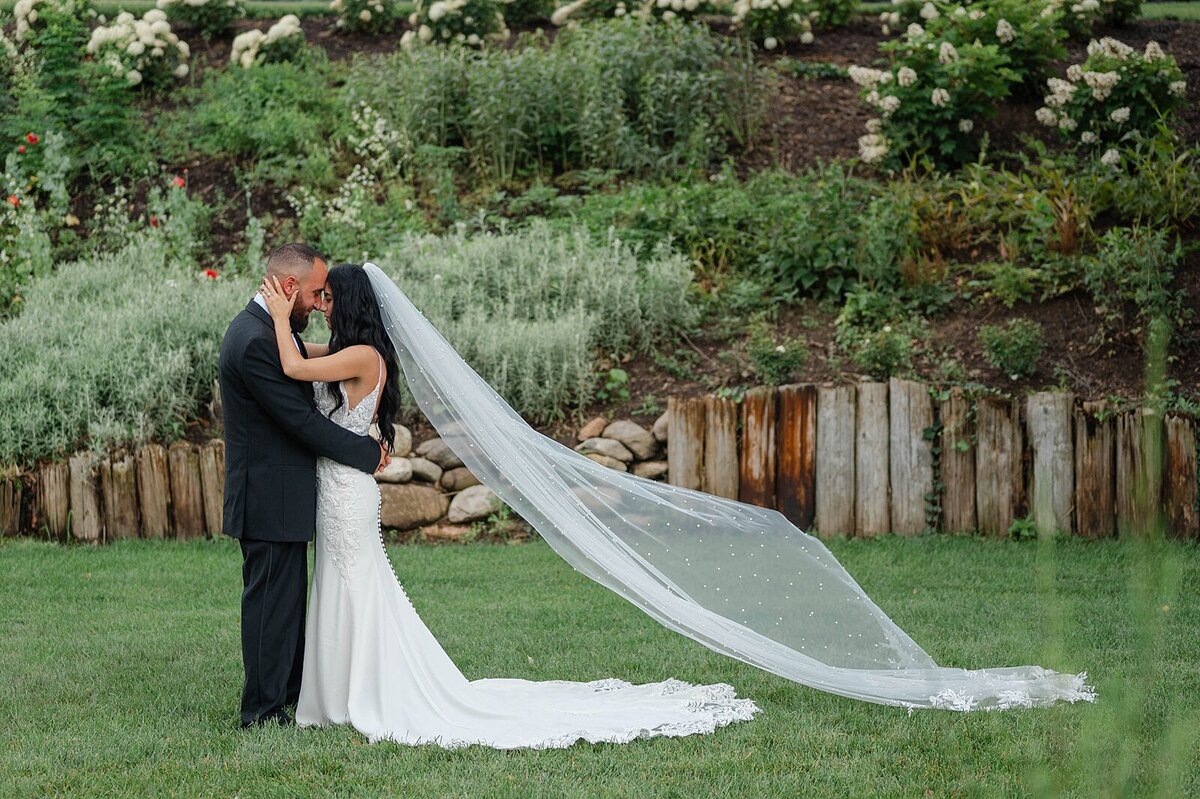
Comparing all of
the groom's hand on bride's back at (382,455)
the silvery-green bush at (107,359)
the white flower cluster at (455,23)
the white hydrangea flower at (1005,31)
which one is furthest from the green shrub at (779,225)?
the groom's hand on bride's back at (382,455)

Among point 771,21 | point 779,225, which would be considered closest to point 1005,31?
point 771,21

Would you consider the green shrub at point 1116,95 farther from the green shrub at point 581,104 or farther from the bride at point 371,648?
the bride at point 371,648

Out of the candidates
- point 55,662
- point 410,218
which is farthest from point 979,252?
point 55,662

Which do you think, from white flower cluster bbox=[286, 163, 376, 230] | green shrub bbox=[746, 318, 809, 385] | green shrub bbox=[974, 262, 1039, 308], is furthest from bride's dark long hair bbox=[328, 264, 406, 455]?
white flower cluster bbox=[286, 163, 376, 230]

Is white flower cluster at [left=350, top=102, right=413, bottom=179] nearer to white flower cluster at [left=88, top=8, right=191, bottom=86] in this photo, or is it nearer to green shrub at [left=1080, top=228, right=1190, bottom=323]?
white flower cluster at [left=88, top=8, right=191, bottom=86]

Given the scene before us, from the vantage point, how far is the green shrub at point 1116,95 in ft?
35.8

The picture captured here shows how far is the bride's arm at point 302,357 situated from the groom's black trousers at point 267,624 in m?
0.68

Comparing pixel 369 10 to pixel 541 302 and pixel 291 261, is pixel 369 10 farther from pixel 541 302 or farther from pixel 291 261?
pixel 291 261

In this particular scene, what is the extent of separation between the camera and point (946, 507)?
800 cm

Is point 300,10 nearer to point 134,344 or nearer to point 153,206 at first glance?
point 153,206

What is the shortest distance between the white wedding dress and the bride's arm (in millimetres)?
140

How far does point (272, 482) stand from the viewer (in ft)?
16.5

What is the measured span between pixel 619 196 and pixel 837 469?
163 inches

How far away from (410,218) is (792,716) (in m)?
7.16
